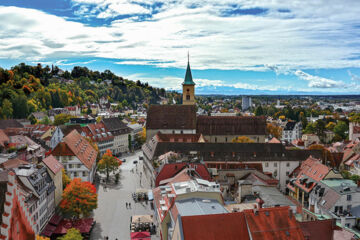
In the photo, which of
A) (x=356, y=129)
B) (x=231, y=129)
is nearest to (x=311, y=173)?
(x=231, y=129)

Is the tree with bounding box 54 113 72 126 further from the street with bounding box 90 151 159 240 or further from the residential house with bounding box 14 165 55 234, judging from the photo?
the residential house with bounding box 14 165 55 234

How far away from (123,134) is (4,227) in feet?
281

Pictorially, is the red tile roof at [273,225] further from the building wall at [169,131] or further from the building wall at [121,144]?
the building wall at [121,144]

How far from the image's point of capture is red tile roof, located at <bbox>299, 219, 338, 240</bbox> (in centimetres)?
2922

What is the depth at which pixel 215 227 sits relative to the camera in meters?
26.4

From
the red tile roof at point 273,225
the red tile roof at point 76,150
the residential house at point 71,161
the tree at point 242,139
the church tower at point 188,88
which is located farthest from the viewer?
the church tower at point 188,88

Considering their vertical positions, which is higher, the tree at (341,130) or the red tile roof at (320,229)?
the red tile roof at (320,229)

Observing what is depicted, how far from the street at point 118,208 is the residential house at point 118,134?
2687 cm

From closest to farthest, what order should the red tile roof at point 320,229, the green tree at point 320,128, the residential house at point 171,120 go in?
1. the red tile roof at point 320,229
2. the residential house at point 171,120
3. the green tree at point 320,128

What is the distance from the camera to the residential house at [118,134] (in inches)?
4050

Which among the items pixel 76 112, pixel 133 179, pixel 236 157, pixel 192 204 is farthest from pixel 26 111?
pixel 192 204

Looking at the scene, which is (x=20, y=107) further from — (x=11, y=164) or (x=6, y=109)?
(x=11, y=164)

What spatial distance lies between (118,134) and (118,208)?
172 feet

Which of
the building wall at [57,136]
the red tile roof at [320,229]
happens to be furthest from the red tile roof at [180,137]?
the red tile roof at [320,229]
